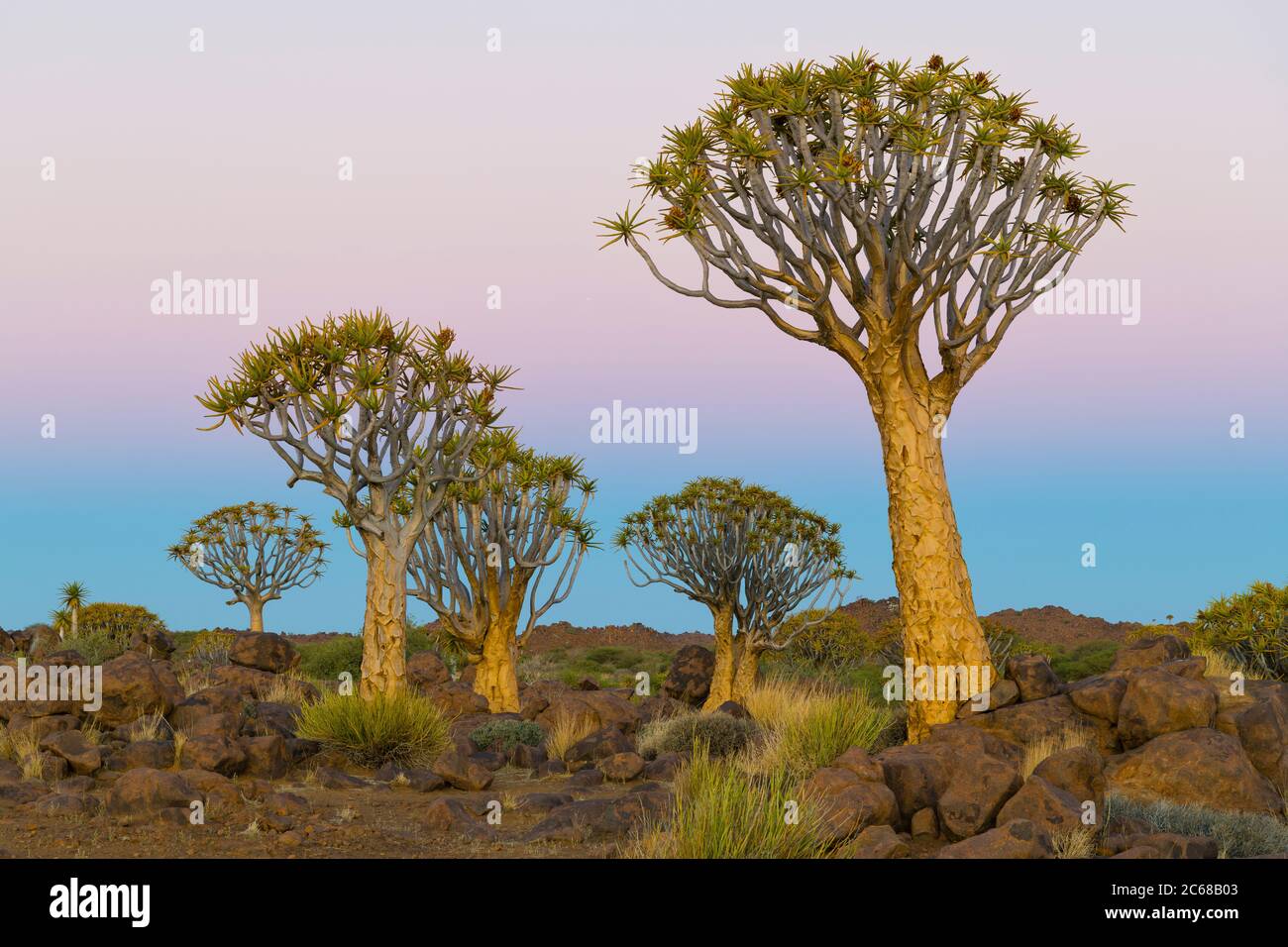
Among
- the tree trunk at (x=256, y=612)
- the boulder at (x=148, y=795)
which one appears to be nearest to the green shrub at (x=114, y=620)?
the tree trunk at (x=256, y=612)

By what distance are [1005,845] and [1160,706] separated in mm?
3777

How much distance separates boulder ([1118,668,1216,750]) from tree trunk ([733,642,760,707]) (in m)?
10.2

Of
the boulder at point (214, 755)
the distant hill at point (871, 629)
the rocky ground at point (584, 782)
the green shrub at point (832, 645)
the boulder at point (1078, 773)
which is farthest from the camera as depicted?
the distant hill at point (871, 629)

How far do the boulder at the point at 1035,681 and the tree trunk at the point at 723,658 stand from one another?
8895 millimetres

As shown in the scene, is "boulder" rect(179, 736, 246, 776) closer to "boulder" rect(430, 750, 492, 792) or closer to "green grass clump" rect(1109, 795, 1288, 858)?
"boulder" rect(430, 750, 492, 792)

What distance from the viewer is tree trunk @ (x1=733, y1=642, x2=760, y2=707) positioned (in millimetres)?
21188

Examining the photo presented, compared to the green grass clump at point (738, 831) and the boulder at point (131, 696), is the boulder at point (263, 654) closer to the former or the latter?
the boulder at point (131, 696)

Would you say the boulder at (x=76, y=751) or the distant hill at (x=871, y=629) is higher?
the boulder at (x=76, y=751)

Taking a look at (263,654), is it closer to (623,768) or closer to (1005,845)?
(623,768)

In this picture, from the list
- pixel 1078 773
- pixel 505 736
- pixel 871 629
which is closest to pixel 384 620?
pixel 505 736

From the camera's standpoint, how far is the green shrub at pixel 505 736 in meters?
15.6
